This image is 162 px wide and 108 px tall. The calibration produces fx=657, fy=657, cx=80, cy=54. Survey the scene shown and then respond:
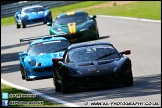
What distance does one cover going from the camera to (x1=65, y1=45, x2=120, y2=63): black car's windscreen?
15.4 metres

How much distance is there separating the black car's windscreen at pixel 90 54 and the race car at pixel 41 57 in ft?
9.31

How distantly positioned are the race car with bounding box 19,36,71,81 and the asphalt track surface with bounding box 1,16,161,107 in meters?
0.32

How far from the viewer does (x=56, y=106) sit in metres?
11.8

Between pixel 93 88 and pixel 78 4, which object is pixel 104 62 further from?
pixel 78 4

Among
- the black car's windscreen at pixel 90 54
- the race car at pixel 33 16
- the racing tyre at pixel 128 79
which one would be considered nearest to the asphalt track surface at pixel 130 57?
the racing tyre at pixel 128 79

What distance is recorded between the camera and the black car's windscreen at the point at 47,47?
64.6 feet

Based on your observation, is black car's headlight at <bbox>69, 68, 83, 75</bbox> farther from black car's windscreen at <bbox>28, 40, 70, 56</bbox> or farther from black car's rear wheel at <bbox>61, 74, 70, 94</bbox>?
black car's windscreen at <bbox>28, 40, 70, 56</bbox>

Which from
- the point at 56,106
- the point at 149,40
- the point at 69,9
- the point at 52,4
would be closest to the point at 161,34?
the point at 149,40

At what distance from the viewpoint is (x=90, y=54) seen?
15570 millimetres

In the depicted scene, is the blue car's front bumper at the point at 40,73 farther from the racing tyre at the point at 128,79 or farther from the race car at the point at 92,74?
the racing tyre at the point at 128,79

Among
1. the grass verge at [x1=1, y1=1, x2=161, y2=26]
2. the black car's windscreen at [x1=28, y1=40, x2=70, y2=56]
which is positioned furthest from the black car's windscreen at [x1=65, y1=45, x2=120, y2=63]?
the grass verge at [x1=1, y1=1, x2=161, y2=26]

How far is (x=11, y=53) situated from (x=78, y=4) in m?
28.7

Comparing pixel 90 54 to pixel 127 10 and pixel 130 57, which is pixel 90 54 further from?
pixel 127 10

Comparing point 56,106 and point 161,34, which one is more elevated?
point 56,106
